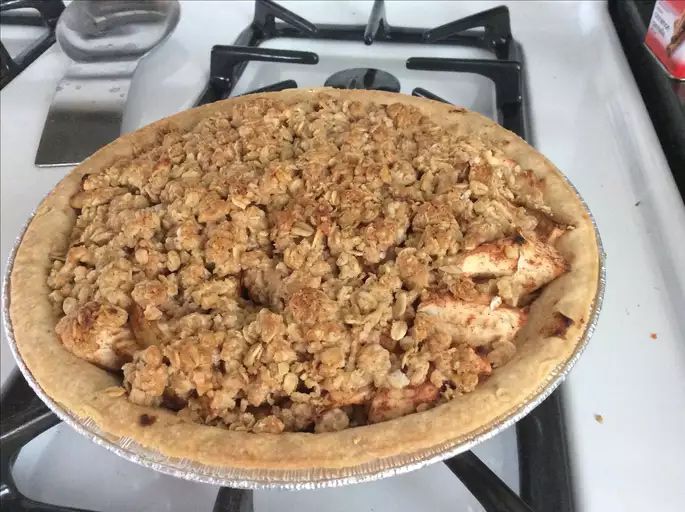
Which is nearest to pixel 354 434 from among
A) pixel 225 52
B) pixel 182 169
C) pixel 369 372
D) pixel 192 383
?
pixel 369 372

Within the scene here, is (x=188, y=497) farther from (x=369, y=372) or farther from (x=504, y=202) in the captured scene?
(x=504, y=202)

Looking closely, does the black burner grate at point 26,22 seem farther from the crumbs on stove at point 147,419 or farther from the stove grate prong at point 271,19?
the crumbs on stove at point 147,419

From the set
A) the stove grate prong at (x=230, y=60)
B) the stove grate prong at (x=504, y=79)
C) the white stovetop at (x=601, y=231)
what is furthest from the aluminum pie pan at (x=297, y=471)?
the stove grate prong at (x=230, y=60)

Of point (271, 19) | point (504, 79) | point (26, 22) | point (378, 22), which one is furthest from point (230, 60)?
point (26, 22)

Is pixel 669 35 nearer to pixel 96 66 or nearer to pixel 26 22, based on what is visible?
pixel 96 66

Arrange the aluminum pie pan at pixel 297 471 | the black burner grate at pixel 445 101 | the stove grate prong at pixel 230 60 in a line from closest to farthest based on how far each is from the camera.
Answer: the aluminum pie pan at pixel 297 471
the black burner grate at pixel 445 101
the stove grate prong at pixel 230 60

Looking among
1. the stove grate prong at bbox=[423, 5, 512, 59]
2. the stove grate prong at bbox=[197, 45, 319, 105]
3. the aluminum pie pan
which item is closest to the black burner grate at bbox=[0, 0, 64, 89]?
the stove grate prong at bbox=[197, 45, 319, 105]
